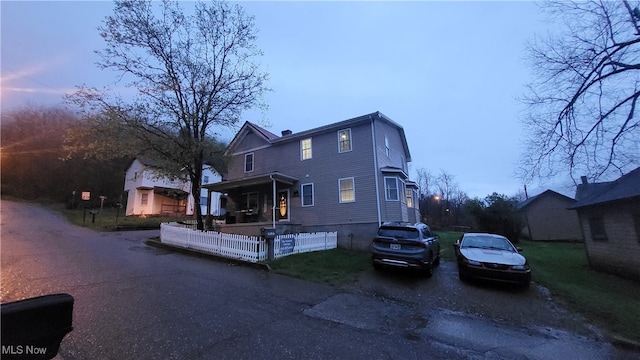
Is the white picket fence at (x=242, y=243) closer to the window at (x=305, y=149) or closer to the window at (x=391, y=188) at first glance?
the window at (x=391, y=188)

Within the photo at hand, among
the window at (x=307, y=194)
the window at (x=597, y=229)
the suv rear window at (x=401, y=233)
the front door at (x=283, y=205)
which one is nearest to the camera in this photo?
the suv rear window at (x=401, y=233)

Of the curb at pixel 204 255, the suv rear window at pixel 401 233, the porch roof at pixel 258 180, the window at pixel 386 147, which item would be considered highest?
the window at pixel 386 147

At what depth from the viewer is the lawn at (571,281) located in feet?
21.6

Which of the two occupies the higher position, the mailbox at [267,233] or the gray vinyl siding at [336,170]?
the gray vinyl siding at [336,170]

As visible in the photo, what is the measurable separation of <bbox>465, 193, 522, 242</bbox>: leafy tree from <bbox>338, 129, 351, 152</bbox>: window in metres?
14.0

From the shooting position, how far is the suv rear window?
949 centimetres

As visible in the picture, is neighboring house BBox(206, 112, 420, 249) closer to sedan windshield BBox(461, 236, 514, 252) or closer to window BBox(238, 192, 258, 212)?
window BBox(238, 192, 258, 212)

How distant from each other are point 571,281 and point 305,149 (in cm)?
1389

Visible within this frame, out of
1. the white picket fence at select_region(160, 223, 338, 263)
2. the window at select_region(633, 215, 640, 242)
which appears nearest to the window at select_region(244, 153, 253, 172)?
the white picket fence at select_region(160, 223, 338, 263)

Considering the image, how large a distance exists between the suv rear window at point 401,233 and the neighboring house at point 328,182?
16.7 ft

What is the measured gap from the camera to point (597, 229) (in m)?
13.2

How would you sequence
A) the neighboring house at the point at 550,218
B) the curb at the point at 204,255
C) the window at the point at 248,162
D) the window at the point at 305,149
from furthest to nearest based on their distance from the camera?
the neighboring house at the point at 550,218 < the window at the point at 248,162 < the window at the point at 305,149 < the curb at the point at 204,255

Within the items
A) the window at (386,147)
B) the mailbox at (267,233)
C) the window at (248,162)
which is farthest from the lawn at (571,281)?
the window at (248,162)

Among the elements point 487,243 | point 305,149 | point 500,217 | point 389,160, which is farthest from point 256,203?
point 500,217
